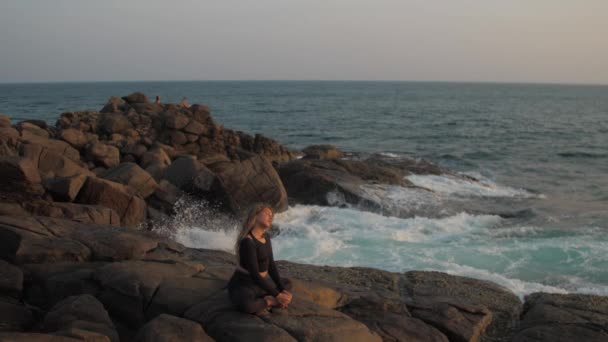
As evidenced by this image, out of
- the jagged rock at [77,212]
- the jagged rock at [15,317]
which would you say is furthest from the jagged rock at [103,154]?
the jagged rock at [15,317]

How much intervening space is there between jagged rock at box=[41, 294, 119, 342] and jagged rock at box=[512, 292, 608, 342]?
5.56 m

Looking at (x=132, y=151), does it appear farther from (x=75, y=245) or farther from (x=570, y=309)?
(x=570, y=309)

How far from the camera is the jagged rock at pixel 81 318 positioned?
6418mm

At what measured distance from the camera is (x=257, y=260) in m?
7.07

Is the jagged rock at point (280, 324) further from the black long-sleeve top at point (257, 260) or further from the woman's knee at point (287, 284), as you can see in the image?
the black long-sleeve top at point (257, 260)

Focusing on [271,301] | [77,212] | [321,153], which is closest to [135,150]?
[77,212]

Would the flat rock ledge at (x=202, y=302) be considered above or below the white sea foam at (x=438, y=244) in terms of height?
above

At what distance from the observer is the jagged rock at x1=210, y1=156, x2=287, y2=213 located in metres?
17.0

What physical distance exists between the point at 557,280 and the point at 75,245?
33.2 feet

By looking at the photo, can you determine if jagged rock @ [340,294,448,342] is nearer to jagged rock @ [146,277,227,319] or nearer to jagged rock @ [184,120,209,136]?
jagged rock @ [146,277,227,319]

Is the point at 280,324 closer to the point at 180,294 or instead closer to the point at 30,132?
the point at 180,294

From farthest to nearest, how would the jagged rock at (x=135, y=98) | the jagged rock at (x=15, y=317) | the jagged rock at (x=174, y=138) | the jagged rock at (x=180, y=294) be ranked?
the jagged rock at (x=135, y=98) → the jagged rock at (x=174, y=138) → the jagged rock at (x=180, y=294) → the jagged rock at (x=15, y=317)

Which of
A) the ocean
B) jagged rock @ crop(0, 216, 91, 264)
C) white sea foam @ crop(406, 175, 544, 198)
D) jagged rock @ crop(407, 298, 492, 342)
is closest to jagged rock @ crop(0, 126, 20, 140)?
the ocean

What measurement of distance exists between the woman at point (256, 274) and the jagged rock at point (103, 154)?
43.2 feet
